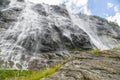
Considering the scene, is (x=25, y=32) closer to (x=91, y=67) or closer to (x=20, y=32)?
(x=20, y=32)

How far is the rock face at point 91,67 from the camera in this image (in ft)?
31.7

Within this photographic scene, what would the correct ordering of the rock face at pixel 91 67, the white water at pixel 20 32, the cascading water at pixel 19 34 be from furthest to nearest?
the white water at pixel 20 32, the cascading water at pixel 19 34, the rock face at pixel 91 67

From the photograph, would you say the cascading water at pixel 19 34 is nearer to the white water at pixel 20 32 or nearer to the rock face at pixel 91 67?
the white water at pixel 20 32

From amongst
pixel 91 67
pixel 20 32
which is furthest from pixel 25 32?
pixel 91 67

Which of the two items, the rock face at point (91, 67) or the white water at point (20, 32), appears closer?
the rock face at point (91, 67)

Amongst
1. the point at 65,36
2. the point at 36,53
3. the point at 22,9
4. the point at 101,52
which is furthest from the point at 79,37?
the point at 101,52

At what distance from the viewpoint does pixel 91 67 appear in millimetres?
10352

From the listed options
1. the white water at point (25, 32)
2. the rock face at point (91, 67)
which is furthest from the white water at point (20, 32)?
the rock face at point (91, 67)

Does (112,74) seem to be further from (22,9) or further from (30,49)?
(22,9)

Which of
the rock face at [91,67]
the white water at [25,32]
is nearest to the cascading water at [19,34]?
the white water at [25,32]

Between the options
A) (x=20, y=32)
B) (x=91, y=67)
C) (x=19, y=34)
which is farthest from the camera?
(x=20, y=32)

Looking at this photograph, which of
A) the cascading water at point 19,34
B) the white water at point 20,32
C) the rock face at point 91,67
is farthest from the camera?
the white water at point 20,32

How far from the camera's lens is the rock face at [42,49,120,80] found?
9.66 m

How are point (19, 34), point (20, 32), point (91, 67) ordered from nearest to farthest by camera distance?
point (91, 67), point (19, 34), point (20, 32)
